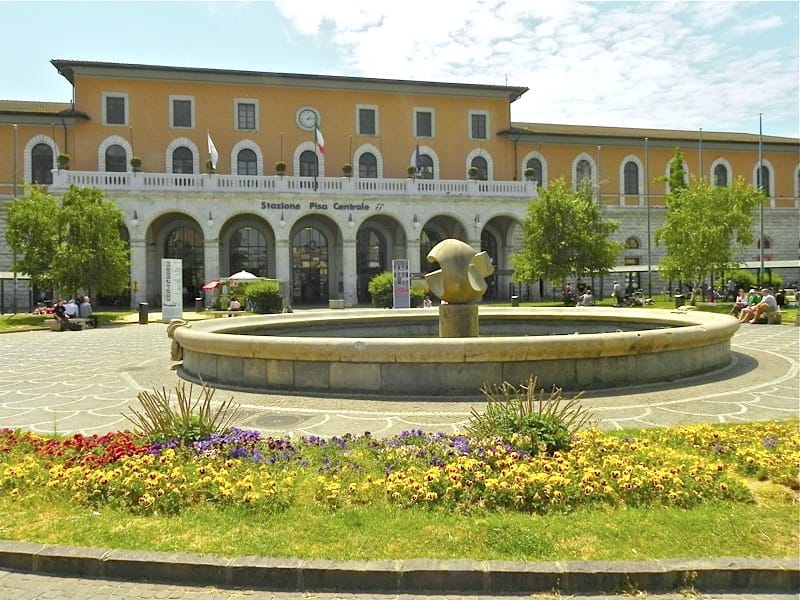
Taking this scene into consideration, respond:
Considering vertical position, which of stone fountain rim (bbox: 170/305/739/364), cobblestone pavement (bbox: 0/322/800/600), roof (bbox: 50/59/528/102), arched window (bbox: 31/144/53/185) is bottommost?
cobblestone pavement (bbox: 0/322/800/600)

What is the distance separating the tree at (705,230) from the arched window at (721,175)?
68.6ft

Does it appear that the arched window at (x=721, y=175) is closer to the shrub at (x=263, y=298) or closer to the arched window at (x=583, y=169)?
the arched window at (x=583, y=169)

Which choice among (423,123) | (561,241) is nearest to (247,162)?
(423,123)

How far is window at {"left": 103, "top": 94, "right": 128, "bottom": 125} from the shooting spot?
38.5m

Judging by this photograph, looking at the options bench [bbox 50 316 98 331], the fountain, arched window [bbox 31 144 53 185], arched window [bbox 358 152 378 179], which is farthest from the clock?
the fountain

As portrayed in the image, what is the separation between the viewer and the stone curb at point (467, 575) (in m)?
3.62

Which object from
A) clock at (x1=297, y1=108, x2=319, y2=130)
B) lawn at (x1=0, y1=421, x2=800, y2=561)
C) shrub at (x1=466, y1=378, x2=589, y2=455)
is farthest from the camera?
clock at (x1=297, y1=108, x2=319, y2=130)

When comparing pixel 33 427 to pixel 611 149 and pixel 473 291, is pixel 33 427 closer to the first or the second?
pixel 473 291

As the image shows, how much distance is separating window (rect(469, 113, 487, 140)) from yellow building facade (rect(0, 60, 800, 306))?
0.08m

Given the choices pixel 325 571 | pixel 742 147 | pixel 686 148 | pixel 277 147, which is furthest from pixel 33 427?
pixel 742 147

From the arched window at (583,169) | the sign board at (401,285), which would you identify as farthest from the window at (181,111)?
the arched window at (583,169)

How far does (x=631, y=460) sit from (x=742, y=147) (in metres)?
53.8

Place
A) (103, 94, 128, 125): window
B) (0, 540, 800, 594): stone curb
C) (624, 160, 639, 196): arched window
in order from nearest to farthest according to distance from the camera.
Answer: (0, 540, 800, 594): stone curb < (103, 94, 128, 125): window < (624, 160, 639, 196): arched window

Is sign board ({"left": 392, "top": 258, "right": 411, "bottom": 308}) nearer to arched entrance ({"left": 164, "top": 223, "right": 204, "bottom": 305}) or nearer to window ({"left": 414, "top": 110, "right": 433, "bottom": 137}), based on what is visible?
arched entrance ({"left": 164, "top": 223, "right": 204, "bottom": 305})
